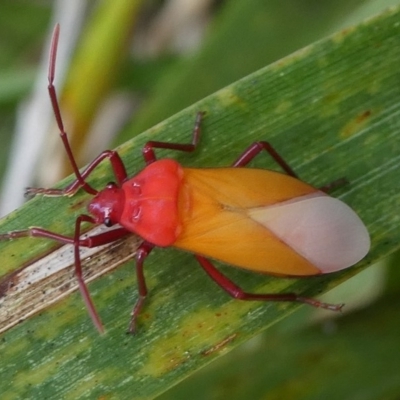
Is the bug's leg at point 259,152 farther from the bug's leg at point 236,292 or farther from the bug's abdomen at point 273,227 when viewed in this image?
the bug's leg at point 236,292

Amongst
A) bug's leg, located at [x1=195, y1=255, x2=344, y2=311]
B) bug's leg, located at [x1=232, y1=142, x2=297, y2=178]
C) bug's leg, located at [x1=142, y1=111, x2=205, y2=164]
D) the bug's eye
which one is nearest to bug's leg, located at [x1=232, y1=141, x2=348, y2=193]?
bug's leg, located at [x1=232, y1=142, x2=297, y2=178]

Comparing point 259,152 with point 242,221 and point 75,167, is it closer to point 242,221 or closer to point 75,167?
point 242,221

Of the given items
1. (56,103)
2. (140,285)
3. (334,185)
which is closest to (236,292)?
(140,285)

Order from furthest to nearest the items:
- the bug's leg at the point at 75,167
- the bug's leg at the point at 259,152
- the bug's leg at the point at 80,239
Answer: the bug's leg at the point at 259,152
the bug's leg at the point at 75,167
the bug's leg at the point at 80,239

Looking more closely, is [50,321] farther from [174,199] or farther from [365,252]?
[365,252]

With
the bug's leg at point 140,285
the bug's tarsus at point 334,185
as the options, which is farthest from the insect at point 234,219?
the bug's tarsus at point 334,185

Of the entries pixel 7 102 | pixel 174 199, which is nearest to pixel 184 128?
pixel 174 199
